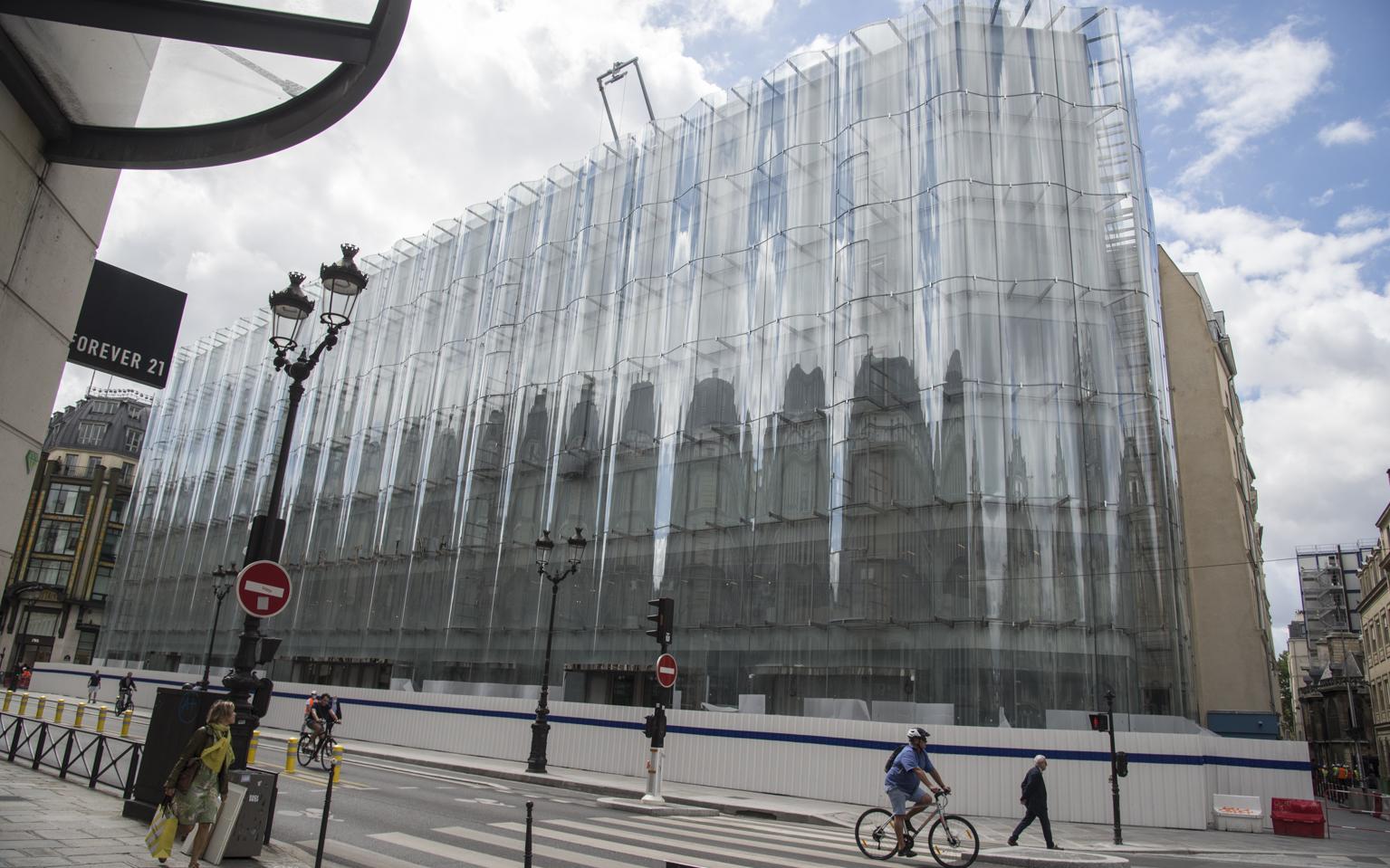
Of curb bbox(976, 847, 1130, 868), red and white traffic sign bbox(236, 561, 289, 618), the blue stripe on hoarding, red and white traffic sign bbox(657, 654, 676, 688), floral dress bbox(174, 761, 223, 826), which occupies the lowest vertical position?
curb bbox(976, 847, 1130, 868)

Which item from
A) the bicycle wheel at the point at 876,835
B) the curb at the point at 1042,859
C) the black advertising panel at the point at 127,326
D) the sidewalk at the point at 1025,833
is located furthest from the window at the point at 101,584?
the curb at the point at 1042,859

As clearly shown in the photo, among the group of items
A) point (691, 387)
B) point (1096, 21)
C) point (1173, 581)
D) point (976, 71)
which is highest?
point (1096, 21)

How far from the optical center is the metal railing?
12.5 metres

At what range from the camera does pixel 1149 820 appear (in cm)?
1781

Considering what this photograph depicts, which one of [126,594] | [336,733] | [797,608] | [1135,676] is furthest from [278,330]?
[126,594]

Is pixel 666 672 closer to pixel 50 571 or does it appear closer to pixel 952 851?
pixel 952 851

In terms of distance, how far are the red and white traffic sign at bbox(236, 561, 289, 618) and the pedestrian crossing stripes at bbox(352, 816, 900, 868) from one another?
2757 mm

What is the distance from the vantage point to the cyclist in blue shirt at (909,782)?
10695 mm

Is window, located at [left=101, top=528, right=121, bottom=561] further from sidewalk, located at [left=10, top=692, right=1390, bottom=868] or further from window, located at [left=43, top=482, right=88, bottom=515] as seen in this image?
sidewalk, located at [left=10, top=692, right=1390, bottom=868]

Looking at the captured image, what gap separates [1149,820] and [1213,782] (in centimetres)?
201

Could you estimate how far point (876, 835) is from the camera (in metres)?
10.9

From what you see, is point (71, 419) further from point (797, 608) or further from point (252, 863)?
point (252, 863)

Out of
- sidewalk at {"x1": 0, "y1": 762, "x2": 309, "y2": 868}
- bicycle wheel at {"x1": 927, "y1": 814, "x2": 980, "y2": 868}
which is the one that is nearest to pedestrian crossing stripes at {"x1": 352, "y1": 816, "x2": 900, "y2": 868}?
bicycle wheel at {"x1": 927, "y1": 814, "x2": 980, "y2": 868}

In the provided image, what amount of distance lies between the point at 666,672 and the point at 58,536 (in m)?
71.4
